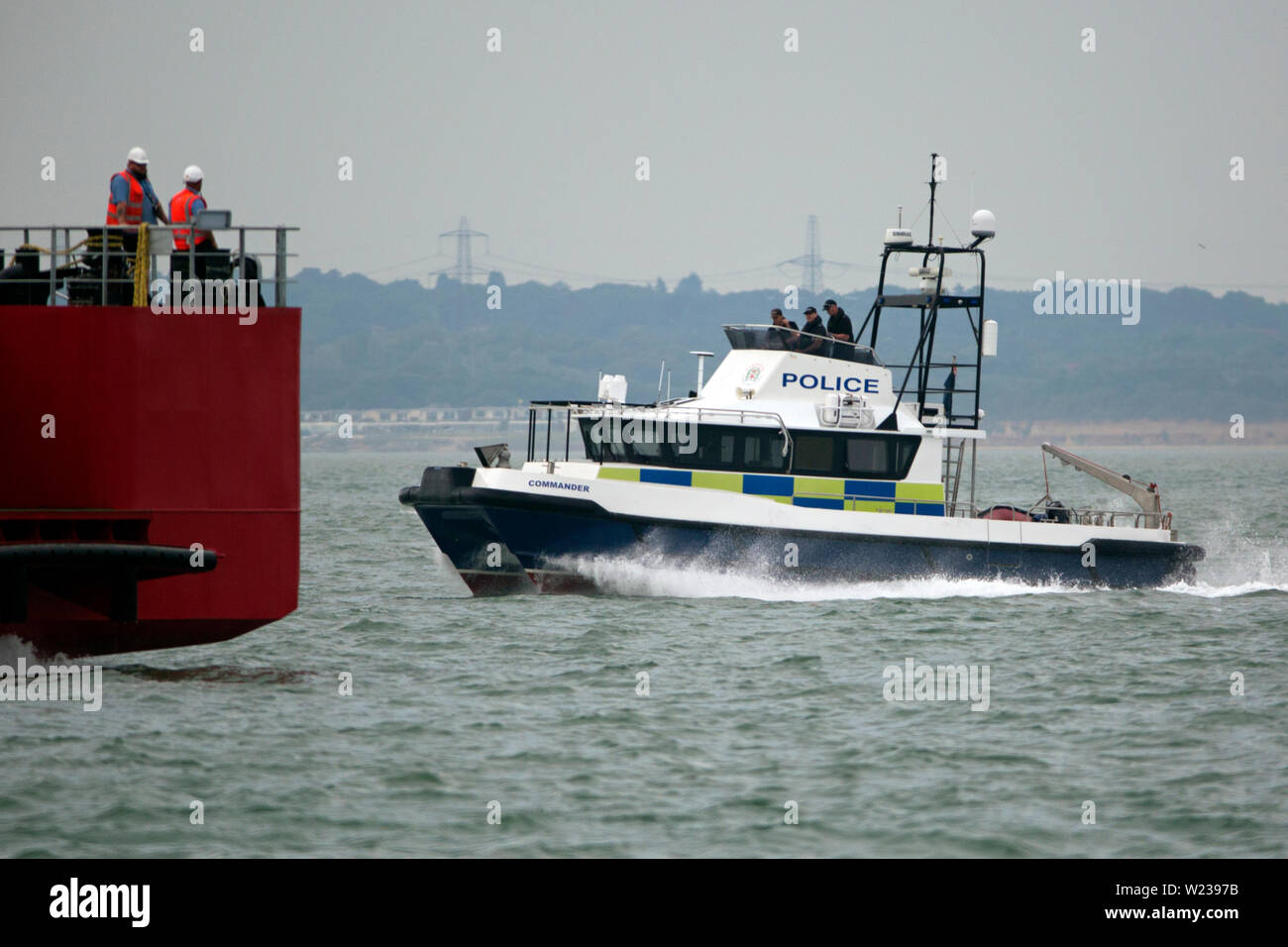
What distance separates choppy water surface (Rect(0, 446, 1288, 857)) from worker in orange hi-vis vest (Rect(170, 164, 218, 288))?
3474 mm

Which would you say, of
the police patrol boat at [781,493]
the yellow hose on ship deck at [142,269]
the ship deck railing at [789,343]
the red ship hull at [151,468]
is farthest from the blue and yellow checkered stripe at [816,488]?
the yellow hose on ship deck at [142,269]

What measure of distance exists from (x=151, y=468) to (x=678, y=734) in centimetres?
464

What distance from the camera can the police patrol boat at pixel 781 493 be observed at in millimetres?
17859

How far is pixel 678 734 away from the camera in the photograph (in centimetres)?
1152

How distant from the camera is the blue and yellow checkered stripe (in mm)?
18359

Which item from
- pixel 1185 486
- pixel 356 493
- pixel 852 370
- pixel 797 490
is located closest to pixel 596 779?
pixel 797 490

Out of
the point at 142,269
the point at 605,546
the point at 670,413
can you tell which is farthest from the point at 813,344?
the point at 142,269

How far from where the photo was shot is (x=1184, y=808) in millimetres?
9672

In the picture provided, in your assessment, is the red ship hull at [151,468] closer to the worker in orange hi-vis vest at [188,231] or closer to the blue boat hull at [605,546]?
the worker in orange hi-vis vest at [188,231]

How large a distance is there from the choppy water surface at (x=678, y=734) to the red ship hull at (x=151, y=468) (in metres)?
0.79

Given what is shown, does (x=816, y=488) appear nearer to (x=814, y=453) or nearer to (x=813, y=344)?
(x=814, y=453)

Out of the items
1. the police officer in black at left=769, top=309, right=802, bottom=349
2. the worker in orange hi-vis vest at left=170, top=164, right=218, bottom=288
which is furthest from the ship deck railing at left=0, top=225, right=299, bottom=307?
the police officer in black at left=769, top=309, right=802, bottom=349
